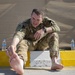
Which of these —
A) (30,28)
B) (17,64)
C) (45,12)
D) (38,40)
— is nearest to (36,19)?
(30,28)

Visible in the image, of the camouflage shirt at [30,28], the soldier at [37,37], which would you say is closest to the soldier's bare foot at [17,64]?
the soldier at [37,37]

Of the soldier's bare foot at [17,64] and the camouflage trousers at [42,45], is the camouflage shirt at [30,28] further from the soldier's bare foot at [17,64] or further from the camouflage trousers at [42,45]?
the soldier's bare foot at [17,64]

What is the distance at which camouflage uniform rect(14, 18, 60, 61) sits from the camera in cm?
354

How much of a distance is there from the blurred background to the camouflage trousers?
1496 millimetres

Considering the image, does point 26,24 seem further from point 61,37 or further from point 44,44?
point 61,37

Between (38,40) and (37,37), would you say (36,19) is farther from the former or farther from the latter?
(38,40)

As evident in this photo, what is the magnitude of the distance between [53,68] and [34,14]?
0.76 metres

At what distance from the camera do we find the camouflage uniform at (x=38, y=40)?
354 centimetres

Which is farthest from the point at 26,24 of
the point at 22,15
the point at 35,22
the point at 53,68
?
the point at 22,15

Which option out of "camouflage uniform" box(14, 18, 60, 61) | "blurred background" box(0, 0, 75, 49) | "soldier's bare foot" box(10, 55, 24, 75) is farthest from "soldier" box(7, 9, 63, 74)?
"blurred background" box(0, 0, 75, 49)

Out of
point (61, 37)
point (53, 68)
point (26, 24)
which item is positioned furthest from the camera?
point (61, 37)

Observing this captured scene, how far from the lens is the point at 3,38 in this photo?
536cm

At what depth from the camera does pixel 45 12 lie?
210 inches

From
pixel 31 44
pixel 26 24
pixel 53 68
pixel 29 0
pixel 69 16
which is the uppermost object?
pixel 29 0
